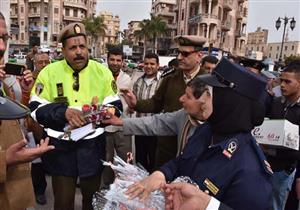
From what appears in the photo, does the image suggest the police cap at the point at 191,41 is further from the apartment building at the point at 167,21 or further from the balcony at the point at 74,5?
the balcony at the point at 74,5

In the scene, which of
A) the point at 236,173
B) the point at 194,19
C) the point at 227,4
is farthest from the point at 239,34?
the point at 236,173

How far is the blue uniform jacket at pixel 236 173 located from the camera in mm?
1493

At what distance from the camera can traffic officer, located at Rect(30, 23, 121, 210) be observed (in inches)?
104

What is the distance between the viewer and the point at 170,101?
3502 mm

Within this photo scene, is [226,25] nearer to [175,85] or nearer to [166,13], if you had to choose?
[166,13]

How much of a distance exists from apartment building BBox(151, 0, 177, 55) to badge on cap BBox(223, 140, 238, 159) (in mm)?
61453

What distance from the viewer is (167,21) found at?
69812mm

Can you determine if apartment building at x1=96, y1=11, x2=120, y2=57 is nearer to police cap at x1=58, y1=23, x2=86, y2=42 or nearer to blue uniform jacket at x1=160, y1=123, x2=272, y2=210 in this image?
police cap at x1=58, y1=23, x2=86, y2=42

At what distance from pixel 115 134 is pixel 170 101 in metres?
1.41

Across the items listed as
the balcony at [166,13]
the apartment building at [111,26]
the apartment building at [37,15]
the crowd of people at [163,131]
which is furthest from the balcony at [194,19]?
the apartment building at [111,26]

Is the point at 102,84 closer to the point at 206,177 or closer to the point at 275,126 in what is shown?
the point at 206,177

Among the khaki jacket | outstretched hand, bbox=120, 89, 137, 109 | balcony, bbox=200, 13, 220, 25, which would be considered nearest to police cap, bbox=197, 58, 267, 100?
the khaki jacket

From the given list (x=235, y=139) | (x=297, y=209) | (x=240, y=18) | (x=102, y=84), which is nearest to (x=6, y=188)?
(x=102, y=84)

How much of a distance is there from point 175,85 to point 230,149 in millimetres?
1960
